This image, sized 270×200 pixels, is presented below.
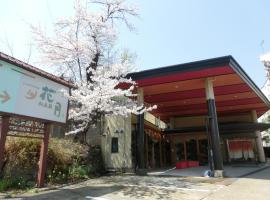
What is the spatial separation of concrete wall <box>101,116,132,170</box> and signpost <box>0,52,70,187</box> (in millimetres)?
5637

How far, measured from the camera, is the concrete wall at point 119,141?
15195mm

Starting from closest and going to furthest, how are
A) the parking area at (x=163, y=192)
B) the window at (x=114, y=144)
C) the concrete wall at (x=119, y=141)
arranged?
the parking area at (x=163, y=192), the concrete wall at (x=119, y=141), the window at (x=114, y=144)

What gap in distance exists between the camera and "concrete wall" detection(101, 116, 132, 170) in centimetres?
1520

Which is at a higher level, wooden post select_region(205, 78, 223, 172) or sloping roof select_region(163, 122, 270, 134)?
sloping roof select_region(163, 122, 270, 134)

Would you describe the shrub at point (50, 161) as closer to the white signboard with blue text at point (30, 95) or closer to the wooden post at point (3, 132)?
the wooden post at point (3, 132)

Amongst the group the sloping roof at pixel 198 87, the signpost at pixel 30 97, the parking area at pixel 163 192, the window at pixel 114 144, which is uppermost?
the sloping roof at pixel 198 87

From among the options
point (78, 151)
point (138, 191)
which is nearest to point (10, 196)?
point (138, 191)

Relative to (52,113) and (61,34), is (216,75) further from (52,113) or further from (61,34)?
(61,34)

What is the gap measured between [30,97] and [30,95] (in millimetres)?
71

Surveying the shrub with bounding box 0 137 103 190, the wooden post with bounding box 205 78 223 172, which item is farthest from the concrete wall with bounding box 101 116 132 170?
the wooden post with bounding box 205 78 223 172

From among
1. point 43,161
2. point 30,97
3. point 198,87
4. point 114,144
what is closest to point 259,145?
point 198,87

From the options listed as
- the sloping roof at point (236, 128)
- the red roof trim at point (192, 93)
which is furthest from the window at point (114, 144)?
the sloping roof at point (236, 128)

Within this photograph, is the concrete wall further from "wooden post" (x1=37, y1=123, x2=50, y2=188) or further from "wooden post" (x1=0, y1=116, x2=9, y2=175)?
"wooden post" (x1=0, y1=116, x2=9, y2=175)

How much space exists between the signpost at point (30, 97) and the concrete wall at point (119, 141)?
18.5ft
